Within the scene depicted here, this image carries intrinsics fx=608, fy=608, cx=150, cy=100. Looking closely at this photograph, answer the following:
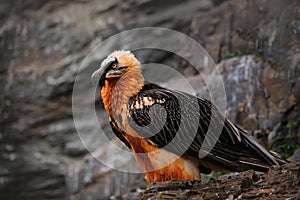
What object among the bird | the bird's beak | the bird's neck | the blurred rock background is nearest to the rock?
the bird

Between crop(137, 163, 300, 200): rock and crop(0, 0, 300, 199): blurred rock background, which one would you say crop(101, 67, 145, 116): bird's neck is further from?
crop(0, 0, 300, 199): blurred rock background

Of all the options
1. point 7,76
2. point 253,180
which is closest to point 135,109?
point 253,180

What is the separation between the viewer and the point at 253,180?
5363mm

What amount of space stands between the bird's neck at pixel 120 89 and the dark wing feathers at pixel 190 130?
104 millimetres

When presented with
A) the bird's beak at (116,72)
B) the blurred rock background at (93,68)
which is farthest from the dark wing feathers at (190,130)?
the blurred rock background at (93,68)

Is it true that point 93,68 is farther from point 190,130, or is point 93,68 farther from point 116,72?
point 190,130

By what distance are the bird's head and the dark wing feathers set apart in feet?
1.39

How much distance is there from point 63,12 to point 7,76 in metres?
2.39

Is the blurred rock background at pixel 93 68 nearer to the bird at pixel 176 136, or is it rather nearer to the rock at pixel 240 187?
the bird at pixel 176 136

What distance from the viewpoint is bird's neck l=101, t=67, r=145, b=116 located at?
22.2 feet

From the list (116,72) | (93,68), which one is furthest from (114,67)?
(93,68)

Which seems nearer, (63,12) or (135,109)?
(135,109)

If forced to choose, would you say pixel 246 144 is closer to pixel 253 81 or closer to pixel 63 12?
pixel 253 81

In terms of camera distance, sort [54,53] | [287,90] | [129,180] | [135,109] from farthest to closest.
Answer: [54,53], [129,180], [287,90], [135,109]
